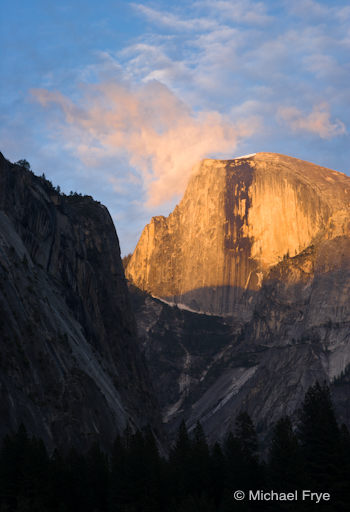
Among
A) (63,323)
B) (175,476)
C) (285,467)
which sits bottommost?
(175,476)

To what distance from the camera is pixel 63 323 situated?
89.4 meters

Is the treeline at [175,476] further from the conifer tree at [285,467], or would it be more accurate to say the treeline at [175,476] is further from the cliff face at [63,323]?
the cliff face at [63,323]

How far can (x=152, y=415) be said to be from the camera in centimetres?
12281

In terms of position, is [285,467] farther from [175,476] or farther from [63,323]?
[63,323]

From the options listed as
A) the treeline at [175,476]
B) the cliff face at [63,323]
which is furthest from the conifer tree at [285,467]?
the cliff face at [63,323]

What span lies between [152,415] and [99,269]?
22947mm

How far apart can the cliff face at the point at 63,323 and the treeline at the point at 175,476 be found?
5.60 meters

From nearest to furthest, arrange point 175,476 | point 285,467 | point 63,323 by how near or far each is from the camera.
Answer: point 285,467 → point 175,476 → point 63,323

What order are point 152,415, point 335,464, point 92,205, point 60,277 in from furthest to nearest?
point 92,205 → point 152,415 → point 60,277 → point 335,464

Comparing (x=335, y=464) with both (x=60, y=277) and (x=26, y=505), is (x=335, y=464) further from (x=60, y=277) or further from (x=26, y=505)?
(x=60, y=277)

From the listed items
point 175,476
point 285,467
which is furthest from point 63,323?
point 285,467

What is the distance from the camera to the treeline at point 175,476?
5753cm

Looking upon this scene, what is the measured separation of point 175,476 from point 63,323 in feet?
91.7

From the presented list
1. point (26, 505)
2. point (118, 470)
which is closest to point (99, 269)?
point (118, 470)
